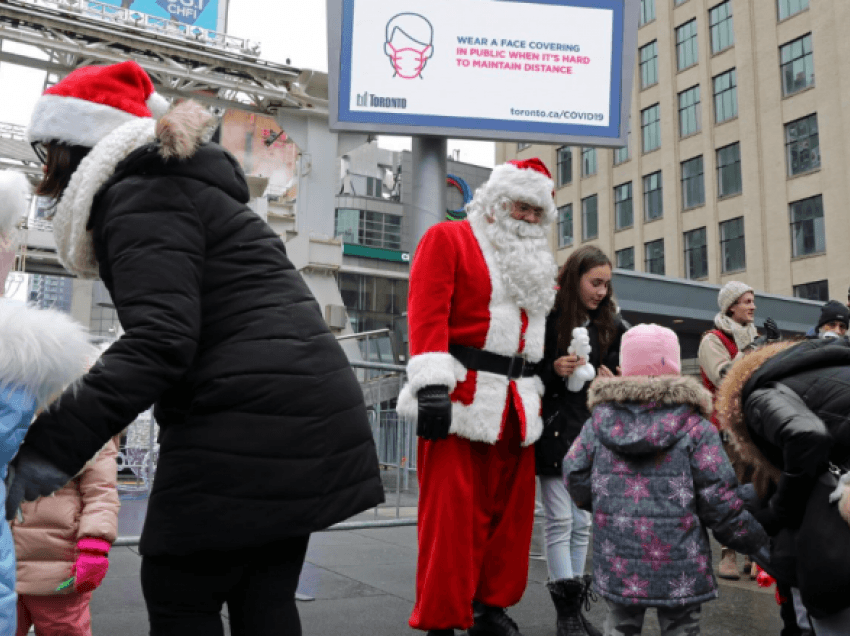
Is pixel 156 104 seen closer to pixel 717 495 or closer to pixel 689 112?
pixel 717 495

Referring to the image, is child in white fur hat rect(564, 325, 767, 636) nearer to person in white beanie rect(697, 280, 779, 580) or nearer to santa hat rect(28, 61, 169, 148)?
santa hat rect(28, 61, 169, 148)

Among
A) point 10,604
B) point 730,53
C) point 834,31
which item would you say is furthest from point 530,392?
point 730,53

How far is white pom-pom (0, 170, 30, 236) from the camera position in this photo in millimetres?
2035

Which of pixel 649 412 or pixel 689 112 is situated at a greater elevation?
pixel 689 112

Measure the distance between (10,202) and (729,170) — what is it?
133 ft

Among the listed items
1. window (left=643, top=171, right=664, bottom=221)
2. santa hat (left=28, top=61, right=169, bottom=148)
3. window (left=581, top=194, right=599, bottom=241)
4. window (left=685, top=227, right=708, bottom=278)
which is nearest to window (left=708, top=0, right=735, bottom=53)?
window (left=643, top=171, right=664, bottom=221)

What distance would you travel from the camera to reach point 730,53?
128 feet

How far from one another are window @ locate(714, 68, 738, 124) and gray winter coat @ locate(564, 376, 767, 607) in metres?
38.8

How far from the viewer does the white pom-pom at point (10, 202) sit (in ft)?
6.68

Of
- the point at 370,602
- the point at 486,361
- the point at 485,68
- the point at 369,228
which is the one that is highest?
the point at 369,228

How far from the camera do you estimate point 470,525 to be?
347cm

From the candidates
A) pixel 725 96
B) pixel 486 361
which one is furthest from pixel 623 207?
pixel 486 361

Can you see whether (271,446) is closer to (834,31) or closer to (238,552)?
(238,552)

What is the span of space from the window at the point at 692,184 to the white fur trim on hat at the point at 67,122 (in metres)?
40.9
